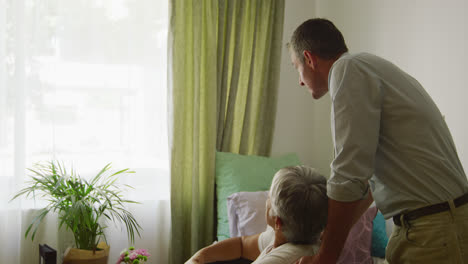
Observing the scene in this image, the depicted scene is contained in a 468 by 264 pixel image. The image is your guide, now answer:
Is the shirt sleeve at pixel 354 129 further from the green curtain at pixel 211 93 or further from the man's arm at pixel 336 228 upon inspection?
the green curtain at pixel 211 93

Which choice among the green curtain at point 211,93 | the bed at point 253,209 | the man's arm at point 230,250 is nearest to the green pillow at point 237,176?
the bed at point 253,209

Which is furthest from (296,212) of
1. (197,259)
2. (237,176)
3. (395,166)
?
(237,176)

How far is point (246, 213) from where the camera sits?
276cm

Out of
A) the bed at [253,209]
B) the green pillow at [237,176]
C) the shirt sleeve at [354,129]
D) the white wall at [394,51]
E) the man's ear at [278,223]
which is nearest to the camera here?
the shirt sleeve at [354,129]

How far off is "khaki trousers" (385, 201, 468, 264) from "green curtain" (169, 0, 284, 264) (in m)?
2.07

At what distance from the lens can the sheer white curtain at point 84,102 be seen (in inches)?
111

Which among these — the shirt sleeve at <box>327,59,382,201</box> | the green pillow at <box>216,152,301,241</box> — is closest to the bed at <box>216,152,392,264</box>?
the green pillow at <box>216,152,301,241</box>

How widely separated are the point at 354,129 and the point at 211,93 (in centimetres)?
210

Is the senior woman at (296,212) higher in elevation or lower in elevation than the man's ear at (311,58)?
lower

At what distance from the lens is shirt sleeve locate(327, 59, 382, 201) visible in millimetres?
1267

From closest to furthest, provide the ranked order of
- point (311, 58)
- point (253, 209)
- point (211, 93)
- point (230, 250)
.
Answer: point (311, 58), point (230, 250), point (253, 209), point (211, 93)

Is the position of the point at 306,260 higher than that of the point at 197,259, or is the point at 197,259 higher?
the point at 306,260

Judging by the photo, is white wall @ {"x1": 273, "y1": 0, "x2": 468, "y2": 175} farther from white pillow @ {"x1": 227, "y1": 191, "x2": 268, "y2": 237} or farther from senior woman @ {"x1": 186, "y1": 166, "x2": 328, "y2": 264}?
senior woman @ {"x1": 186, "y1": 166, "x2": 328, "y2": 264}

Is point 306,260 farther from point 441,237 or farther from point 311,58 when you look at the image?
point 311,58
